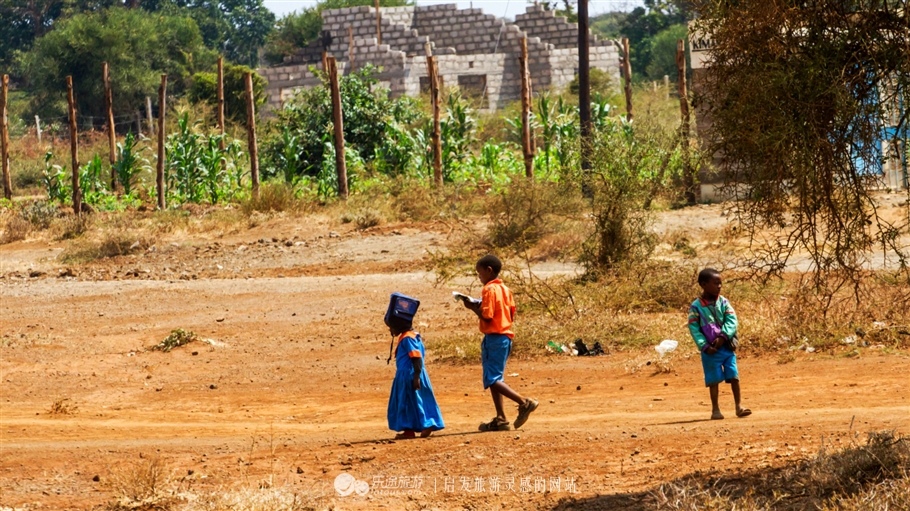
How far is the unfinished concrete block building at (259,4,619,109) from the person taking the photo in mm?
40375

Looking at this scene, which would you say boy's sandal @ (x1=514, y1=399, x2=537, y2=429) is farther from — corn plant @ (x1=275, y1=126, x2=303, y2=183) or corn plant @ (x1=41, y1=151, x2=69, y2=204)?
corn plant @ (x1=41, y1=151, x2=69, y2=204)

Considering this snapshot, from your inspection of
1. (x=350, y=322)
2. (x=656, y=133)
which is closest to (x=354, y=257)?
(x=350, y=322)

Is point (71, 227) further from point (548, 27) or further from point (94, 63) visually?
point (94, 63)

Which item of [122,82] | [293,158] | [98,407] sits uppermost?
[122,82]

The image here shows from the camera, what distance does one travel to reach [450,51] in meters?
43.6

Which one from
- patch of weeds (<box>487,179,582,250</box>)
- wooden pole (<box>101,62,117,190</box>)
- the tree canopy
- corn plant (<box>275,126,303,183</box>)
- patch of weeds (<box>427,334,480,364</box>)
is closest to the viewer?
patch of weeds (<box>427,334,480,364</box>)

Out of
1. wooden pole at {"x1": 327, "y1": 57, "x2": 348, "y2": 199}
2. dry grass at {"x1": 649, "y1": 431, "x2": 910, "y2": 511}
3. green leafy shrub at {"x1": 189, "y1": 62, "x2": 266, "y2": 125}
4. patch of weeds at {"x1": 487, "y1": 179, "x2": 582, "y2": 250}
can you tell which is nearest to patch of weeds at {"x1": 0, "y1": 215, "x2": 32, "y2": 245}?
wooden pole at {"x1": 327, "y1": 57, "x2": 348, "y2": 199}

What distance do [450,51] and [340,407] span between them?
115 ft

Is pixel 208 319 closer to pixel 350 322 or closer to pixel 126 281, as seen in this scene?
pixel 350 322

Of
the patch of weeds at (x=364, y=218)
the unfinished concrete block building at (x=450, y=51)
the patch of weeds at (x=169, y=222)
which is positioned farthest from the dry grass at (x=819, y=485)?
the unfinished concrete block building at (x=450, y=51)

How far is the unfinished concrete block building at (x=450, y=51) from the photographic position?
4038 centimetres

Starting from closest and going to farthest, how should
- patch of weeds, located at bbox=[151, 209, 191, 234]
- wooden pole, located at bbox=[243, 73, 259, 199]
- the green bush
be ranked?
patch of weeds, located at bbox=[151, 209, 191, 234]
wooden pole, located at bbox=[243, 73, 259, 199]
the green bush

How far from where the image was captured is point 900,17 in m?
5.55

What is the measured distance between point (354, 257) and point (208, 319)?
4601mm
